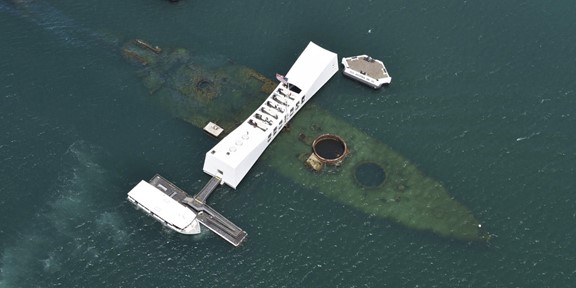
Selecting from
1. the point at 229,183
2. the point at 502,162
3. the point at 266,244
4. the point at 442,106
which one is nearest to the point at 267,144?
the point at 229,183

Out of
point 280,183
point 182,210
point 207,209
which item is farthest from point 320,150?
point 182,210

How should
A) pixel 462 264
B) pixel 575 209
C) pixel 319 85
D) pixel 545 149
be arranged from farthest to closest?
pixel 319 85, pixel 545 149, pixel 575 209, pixel 462 264

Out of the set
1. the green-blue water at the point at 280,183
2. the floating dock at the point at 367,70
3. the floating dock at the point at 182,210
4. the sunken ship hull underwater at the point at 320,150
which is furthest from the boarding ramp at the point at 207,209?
the floating dock at the point at 367,70

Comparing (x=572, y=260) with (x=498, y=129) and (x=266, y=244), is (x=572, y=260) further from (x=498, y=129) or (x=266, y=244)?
(x=266, y=244)

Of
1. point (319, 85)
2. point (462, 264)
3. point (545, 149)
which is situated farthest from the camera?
point (319, 85)

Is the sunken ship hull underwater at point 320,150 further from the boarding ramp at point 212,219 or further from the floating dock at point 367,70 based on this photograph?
the boarding ramp at point 212,219

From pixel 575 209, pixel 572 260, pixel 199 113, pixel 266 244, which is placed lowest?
pixel 266 244
